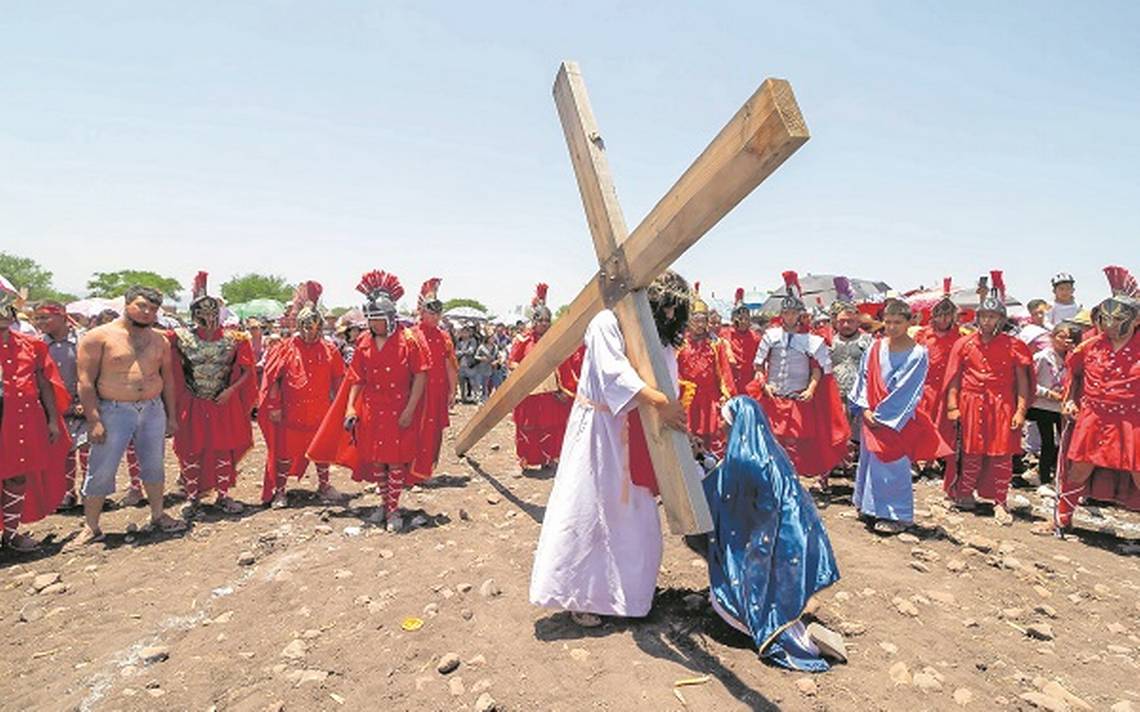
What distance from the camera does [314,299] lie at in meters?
6.71

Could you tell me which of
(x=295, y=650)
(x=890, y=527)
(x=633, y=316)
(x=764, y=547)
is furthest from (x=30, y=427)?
(x=890, y=527)

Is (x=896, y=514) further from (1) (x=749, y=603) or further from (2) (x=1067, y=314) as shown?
(2) (x=1067, y=314)

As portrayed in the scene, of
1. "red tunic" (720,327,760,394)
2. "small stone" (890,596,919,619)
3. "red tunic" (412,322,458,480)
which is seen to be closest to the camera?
"small stone" (890,596,919,619)

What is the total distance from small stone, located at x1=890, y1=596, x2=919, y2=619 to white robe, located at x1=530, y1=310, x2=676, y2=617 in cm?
150

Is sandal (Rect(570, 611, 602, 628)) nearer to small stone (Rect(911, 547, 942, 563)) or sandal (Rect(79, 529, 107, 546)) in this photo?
small stone (Rect(911, 547, 942, 563))

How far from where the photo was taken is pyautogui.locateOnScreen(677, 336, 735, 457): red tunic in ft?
25.1

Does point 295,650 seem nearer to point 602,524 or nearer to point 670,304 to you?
point 602,524

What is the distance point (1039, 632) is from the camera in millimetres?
3344

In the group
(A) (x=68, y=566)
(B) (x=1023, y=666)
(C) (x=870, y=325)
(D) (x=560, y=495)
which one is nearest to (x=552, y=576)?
(D) (x=560, y=495)

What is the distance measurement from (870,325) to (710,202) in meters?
7.60

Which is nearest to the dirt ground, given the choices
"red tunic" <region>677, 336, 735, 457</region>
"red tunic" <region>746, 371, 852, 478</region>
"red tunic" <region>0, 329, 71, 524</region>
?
"red tunic" <region>0, 329, 71, 524</region>

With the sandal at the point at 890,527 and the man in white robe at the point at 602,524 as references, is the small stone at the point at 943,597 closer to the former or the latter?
the sandal at the point at 890,527

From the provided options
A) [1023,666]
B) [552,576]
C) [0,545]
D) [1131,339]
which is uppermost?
[1131,339]

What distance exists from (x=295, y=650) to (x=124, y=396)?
10.4ft
